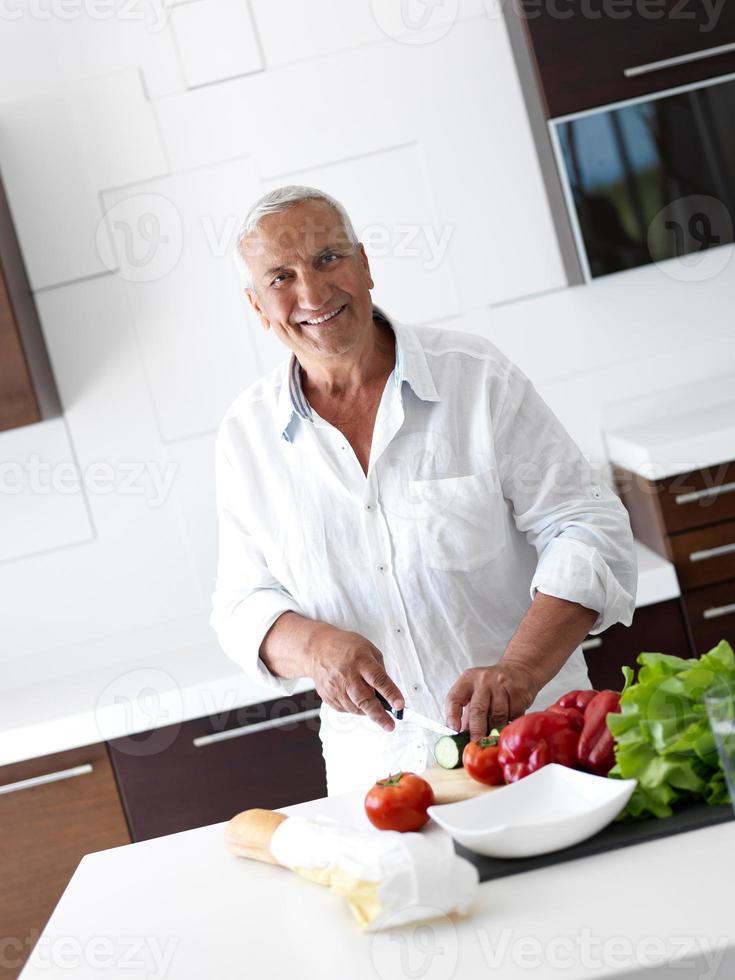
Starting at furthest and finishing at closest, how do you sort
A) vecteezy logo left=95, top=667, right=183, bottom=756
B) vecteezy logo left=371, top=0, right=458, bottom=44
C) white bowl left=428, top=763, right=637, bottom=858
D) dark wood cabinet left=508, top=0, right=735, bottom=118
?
vecteezy logo left=371, top=0, right=458, bottom=44
dark wood cabinet left=508, top=0, right=735, bottom=118
vecteezy logo left=95, top=667, right=183, bottom=756
white bowl left=428, top=763, right=637, bottom=858

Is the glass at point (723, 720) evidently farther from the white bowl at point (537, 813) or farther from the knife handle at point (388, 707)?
the knife handle at point (388, 707)

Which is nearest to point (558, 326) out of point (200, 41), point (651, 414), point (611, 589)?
point (651, 414)

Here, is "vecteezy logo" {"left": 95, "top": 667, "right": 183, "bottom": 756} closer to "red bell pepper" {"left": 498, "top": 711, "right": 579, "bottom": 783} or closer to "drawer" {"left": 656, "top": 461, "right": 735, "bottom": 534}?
"drawer" {"left": 656, "top": 461, "right": 735, "bottom": 534}

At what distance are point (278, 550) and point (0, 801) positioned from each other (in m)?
0.99

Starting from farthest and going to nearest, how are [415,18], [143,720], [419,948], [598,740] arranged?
[415,18] → [143,720] → [598,740] → [419,948]

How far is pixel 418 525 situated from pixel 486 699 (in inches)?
14.0

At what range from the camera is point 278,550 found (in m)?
1.67

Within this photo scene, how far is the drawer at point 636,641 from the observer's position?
223cm

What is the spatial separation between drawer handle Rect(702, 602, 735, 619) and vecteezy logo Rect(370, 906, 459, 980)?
147 centimetres

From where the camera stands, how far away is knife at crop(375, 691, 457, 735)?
1.42 metres

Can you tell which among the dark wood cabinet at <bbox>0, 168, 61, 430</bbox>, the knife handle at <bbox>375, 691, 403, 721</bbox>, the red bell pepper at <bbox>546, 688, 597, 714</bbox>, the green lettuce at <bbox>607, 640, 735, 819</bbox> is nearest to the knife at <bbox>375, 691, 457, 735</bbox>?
the knife handle at <bbox>375, 691, 403, 721</bbox>

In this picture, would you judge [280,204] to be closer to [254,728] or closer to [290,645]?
[290,645]

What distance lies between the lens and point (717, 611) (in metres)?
2.25

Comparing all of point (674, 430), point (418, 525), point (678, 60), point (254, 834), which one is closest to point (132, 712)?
point (418, 525)
